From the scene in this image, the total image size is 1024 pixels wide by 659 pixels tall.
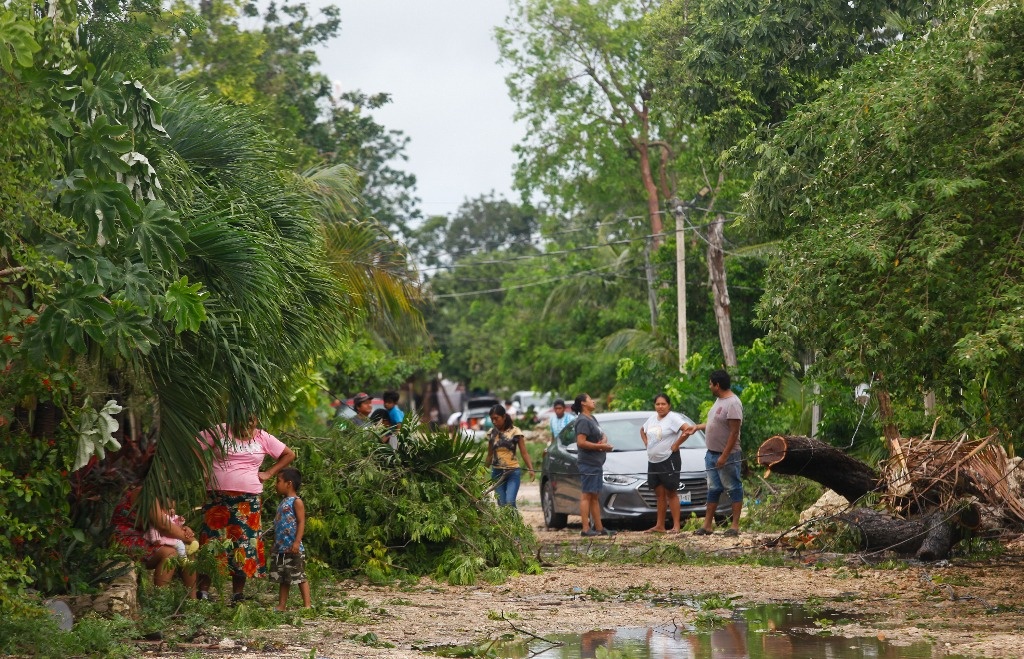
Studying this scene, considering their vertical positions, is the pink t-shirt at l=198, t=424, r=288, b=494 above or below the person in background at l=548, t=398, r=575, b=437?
below

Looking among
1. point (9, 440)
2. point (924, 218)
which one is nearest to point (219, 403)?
point (9, 440)

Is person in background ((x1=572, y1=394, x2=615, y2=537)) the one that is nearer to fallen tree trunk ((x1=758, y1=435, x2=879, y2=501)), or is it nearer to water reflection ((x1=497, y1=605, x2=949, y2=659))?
fallen tree trunk ((x1=758, y1=435, x2=879, y2=501))

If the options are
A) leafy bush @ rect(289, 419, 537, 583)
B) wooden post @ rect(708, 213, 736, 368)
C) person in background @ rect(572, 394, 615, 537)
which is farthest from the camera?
wooden post @ rect(708, 213, 736, 368)

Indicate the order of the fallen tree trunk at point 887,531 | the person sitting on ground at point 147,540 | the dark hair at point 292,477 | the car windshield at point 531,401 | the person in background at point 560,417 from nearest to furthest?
the person sitting on ground at point 147,540, the dark hair at point 292,477, the fallen tree trunk at point 887,531, the person in background at point 560,417, the car windshield at point 531,401

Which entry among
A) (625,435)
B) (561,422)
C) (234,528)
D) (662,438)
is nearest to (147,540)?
(234,528)

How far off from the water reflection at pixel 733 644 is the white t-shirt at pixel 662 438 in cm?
666

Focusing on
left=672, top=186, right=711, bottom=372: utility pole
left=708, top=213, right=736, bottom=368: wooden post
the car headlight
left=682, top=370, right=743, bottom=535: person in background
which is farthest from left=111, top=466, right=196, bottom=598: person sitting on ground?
left=708, top=213, right=736, bottom=368: wooden post

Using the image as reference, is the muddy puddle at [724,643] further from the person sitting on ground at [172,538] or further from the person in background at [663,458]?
the person in background at [663,458]

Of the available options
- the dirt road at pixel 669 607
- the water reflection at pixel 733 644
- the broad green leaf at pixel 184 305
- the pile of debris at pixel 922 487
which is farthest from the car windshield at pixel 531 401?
the broad green leaf at pixel 184 305

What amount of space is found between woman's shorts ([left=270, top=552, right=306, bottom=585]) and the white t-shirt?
23.4 ft

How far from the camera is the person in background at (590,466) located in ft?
53.1

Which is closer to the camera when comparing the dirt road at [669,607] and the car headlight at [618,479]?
the dirt road at [669,607]

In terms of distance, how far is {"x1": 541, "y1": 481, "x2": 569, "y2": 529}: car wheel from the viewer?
720 inches

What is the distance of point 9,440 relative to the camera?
816 cm
